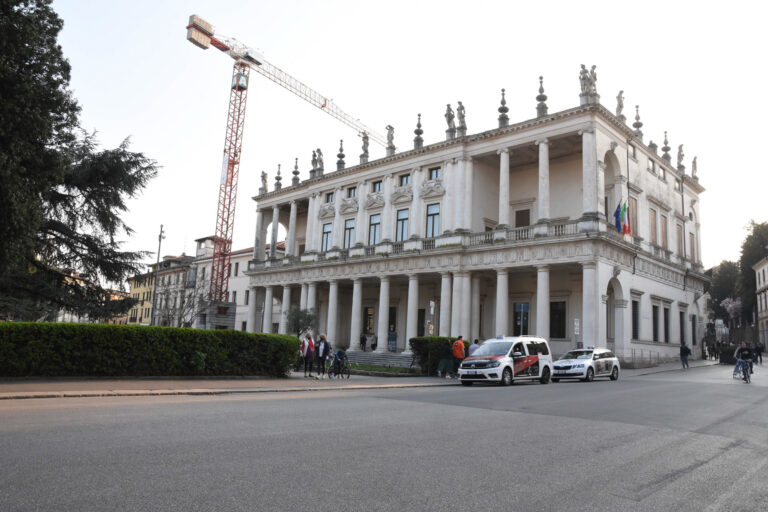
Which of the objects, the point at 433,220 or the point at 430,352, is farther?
the point at 433,220

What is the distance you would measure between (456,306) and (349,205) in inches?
597

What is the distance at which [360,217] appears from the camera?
46.5 meters

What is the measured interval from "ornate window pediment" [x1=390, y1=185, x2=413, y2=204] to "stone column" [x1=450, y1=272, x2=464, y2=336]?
8337 millimetres

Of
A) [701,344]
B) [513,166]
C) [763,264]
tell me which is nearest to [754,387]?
[513,166]

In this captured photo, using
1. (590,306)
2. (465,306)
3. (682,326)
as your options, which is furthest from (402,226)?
(682,326)

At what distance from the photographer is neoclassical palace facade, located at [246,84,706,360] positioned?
33.0m

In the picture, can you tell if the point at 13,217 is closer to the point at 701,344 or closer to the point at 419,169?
the point at 419,169

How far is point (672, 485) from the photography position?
18.9 ft

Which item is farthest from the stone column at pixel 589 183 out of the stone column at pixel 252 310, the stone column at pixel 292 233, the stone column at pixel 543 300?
the stone column at pixel 252 310

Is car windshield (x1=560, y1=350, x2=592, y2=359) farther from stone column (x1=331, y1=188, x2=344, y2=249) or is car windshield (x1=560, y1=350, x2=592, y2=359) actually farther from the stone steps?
stone column (x1=331, y1=188, x2=344, y2=249)

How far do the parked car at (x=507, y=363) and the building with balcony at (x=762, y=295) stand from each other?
6105cm

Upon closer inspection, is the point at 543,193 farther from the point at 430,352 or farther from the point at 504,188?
the point at 430,352

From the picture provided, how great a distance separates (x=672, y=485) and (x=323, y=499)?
3597 mm

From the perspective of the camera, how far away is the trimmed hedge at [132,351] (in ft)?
50.3
